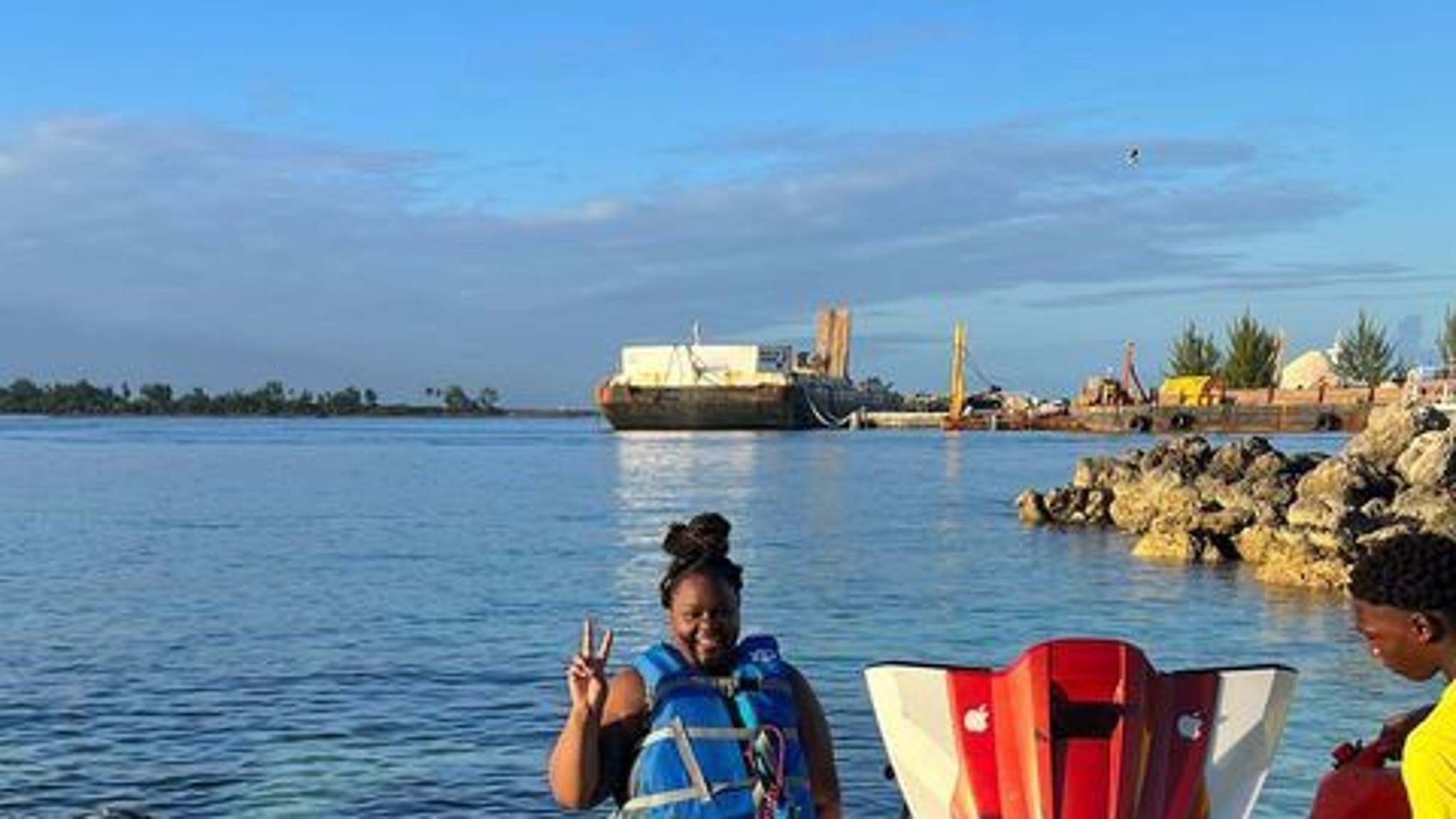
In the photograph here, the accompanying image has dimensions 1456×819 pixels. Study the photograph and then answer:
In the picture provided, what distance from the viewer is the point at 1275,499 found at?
33.3 meters

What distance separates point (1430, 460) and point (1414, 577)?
98.2ft

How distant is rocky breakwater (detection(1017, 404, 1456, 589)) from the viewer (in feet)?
88.6

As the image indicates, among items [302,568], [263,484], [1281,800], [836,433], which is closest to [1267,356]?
[836,433]

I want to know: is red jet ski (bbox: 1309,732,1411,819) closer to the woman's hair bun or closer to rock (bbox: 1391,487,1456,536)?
the woman's hair bun

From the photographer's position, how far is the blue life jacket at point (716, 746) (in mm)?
4863

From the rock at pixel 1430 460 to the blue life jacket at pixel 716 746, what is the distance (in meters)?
28.0

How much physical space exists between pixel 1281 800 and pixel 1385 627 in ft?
27.1

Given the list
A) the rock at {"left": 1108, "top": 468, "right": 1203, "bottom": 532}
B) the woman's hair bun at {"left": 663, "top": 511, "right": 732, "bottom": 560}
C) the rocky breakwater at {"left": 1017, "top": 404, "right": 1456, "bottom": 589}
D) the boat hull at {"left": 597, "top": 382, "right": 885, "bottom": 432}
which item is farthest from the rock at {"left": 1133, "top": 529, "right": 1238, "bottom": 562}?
the boat hull at {"left": 597, "top": 382, "right": 885, "bottom": 432}

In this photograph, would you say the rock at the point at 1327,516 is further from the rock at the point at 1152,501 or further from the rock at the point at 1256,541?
the rock at the point at 1152,501

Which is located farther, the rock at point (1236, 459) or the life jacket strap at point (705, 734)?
the rock at point (1236, 459)

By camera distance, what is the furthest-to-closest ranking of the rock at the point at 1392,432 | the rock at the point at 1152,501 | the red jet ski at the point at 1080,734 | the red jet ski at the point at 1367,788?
the rock at the point at 1392,432 → the rock at the point at 1152,501 → the red jet ski at the point at 1080,734 → the red jet ski at the point at 1367,788

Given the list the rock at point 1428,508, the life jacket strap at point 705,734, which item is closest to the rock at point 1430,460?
the rock at point 1428,508

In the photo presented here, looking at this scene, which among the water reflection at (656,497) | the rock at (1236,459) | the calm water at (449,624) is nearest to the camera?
the calm water at (449,624)

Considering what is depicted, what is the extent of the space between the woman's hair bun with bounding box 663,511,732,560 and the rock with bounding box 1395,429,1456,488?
28.0 m
